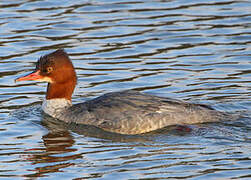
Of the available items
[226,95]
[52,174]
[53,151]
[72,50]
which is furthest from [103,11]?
[52,174]

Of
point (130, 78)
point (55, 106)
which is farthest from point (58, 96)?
point (130, 78)

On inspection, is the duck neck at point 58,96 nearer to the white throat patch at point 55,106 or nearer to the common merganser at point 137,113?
the white throat patch at point 55,106

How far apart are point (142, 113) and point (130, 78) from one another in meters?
2.61

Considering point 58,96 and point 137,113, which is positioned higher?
point 58,96

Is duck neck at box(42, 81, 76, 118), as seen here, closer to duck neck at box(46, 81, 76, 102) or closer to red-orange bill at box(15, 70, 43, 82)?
duck neck at box(46, 81, 76, 102)

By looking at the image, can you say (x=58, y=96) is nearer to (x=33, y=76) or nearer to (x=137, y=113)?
(x=33, y=76)

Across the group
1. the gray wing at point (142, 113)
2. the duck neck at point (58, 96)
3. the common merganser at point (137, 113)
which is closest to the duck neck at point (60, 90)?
the duck neck at point (58, 96)

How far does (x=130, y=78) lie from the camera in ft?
47.8

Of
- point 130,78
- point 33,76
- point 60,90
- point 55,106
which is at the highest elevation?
point 33,76

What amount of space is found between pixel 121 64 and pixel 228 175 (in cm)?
625

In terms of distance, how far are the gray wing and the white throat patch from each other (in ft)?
2.89

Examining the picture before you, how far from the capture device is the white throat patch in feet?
42.5

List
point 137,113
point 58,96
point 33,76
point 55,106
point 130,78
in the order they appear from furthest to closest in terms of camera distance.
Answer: point 130,78
point 58,96
point 55,106
point 33,76
point 137,113

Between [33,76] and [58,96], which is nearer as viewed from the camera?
[33,76]
